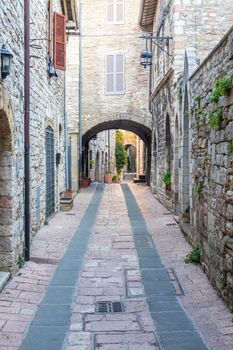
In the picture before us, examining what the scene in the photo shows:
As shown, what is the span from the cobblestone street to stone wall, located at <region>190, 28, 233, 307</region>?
0.32 m

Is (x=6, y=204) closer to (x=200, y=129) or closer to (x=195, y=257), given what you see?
(x=195, y=257)

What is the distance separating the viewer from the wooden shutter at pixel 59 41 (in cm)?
1018

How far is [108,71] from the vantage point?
18.0 m

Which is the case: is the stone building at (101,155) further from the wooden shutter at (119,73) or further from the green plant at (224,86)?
the green plant at (224,86)

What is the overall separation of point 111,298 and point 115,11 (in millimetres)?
15576

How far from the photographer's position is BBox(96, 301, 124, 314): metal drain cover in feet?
14.9

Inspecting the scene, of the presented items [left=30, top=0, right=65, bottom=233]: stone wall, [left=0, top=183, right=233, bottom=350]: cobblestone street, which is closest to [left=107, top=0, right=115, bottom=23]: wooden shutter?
[left=30, top=0, right=65, bottom=233]: stone wall

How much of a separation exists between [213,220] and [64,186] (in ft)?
27.6

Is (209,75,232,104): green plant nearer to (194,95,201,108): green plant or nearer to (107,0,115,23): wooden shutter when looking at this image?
(194,95,201,108): green plant

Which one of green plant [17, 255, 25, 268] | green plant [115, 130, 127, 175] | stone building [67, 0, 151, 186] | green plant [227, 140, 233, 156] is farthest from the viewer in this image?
green plant [115, 130, 127, 175]

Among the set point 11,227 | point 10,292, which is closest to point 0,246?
point 11,227

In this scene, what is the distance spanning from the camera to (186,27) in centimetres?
1095

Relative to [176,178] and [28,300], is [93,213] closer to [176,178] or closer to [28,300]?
[176,178]

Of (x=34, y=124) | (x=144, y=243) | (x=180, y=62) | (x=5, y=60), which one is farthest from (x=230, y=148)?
(x=180, y=62)
